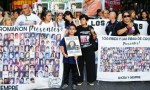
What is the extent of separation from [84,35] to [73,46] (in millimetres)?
425

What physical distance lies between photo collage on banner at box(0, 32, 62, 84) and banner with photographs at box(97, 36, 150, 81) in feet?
3.93

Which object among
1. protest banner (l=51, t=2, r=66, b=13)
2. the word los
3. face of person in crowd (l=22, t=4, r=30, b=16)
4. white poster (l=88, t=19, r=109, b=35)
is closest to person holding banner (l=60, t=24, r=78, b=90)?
the word los

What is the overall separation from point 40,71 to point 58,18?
108 inches

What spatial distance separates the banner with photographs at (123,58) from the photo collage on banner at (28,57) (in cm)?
120

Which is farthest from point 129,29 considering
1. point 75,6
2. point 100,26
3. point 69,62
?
point 75,6

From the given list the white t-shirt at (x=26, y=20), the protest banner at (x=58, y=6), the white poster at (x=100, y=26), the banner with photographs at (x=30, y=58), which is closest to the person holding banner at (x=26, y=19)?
the white t-shirt at (x=26, y=20)

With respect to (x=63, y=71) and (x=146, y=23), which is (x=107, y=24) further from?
(x=63, y=71)

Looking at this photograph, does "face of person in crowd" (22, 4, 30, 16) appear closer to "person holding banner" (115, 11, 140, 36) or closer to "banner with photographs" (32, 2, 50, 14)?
"person holding banner" (115, 11, 140, 36)

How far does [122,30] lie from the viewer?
31.2 feet

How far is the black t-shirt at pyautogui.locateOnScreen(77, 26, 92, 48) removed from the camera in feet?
30.2

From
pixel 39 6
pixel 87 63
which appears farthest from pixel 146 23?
pixel 39 6

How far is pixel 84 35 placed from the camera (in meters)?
9.23

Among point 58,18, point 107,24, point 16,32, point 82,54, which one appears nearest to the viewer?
point 16,32

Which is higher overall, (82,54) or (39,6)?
(39,6)
